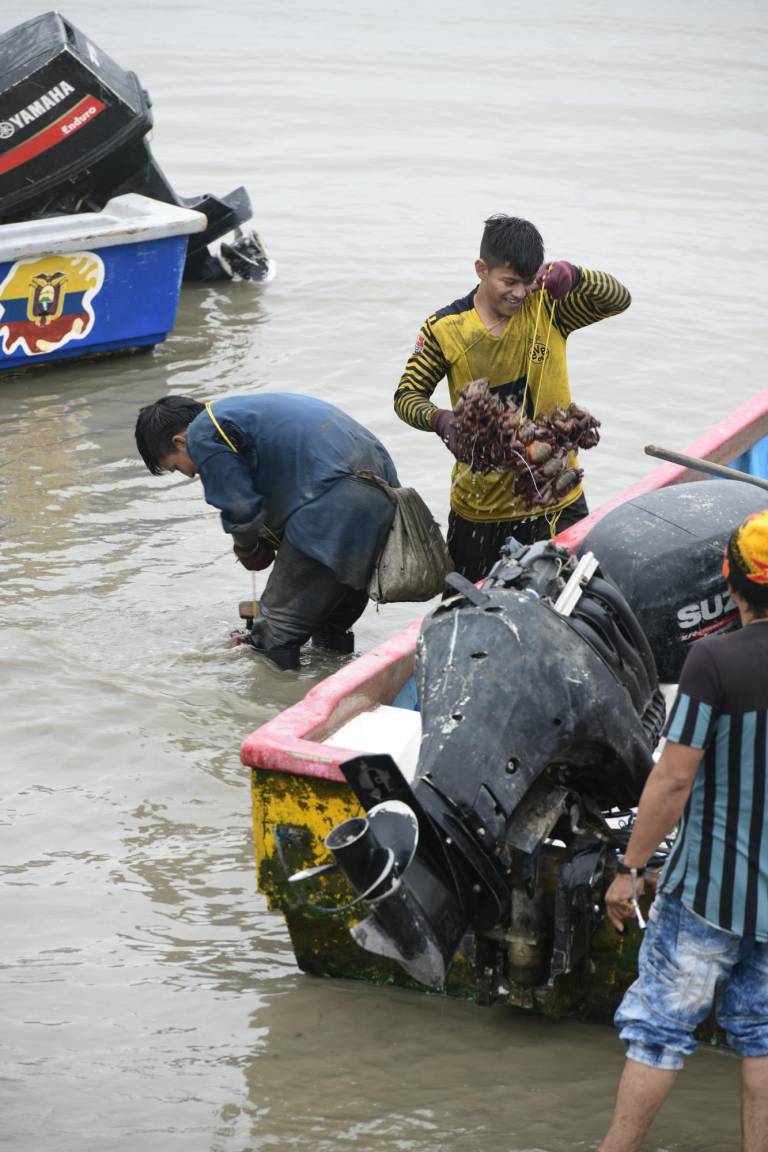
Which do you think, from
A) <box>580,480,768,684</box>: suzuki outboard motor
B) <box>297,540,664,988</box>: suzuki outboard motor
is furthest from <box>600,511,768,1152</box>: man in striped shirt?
<box>580,480,768,684</box>: suzuki outboard motor

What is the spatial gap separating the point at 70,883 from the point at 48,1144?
109cm

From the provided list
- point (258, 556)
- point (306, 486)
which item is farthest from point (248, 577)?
point (306, 486)

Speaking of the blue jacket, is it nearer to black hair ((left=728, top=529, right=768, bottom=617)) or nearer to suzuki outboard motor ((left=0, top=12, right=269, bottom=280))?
black hair ((left=728, top=529, right=768, bottom=617))

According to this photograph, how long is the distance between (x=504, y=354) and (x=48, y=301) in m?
4.18

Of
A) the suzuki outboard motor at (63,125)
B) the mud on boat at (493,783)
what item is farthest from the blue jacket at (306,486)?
the suzuki outboard motor at (63,125)

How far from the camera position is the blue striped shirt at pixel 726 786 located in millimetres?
2539

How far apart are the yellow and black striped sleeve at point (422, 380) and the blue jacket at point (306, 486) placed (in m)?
0.37

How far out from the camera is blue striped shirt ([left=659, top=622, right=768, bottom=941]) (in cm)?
254

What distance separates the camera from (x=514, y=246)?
4.31 m

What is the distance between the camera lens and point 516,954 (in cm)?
321

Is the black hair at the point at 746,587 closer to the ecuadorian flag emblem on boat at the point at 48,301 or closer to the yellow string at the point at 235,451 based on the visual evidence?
the yellow string at the point at 235,451

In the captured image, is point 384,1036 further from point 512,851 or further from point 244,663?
point 244,663

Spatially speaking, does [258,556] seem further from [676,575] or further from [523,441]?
[676,575]

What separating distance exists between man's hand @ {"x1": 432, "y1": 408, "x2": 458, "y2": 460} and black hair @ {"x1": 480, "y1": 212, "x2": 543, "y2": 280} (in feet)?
1.49
